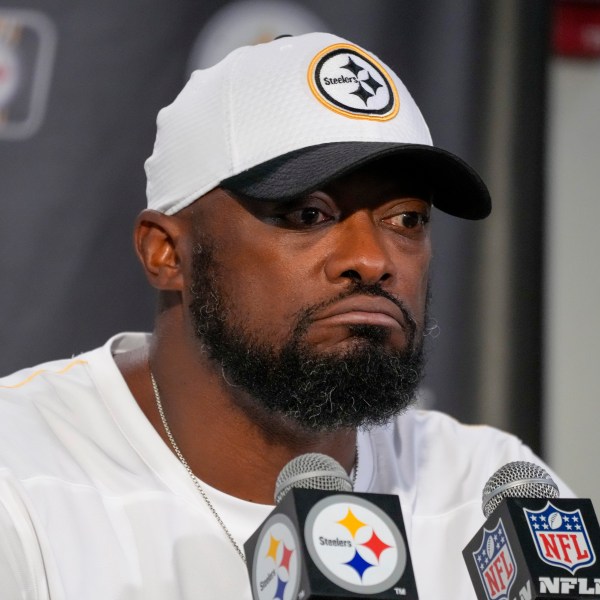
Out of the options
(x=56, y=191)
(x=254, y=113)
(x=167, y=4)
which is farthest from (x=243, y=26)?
(x=254, y=113)

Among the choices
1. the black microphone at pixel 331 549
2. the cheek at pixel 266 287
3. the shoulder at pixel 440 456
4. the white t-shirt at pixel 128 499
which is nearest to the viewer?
the black microphone at pixel 331 549

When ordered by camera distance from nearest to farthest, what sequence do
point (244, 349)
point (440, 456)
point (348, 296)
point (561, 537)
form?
1. point (561, 537)
2. point (348, 296)
3. point (244, 349)
4. point (440, 456)

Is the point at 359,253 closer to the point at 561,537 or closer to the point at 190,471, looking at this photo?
the point at 190,471

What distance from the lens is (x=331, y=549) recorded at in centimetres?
126

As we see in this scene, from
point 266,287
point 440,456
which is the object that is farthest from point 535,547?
point 440,456

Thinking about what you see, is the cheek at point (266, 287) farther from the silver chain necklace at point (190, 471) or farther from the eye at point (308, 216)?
the silver chain necklace at point (190, 471)

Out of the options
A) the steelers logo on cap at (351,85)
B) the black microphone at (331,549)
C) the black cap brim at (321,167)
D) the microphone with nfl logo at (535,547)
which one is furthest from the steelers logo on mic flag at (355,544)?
the steelers logo on cap at (351,85)

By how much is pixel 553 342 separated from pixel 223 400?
Result: 6.05 ft

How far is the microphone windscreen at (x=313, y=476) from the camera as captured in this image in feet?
4.60

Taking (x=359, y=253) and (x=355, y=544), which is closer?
(x=355, y=544)

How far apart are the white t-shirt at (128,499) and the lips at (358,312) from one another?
37 cm

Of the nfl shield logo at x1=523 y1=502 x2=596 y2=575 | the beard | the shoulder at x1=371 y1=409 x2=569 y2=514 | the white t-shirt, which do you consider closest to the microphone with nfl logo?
the nfl shield logo at x1=523 y1=502 x2=596 y2=575

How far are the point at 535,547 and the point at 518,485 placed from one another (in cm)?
13

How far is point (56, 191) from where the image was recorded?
9.54 ft
